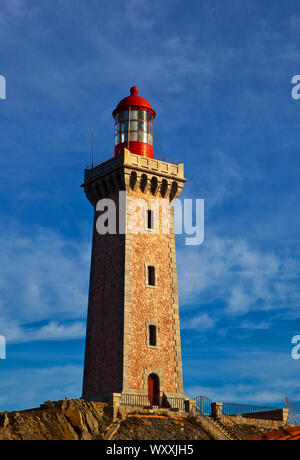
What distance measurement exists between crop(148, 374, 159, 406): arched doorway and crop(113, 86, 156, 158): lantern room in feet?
48.9

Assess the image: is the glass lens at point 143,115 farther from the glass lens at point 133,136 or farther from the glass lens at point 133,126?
the glass lens at point 133,136

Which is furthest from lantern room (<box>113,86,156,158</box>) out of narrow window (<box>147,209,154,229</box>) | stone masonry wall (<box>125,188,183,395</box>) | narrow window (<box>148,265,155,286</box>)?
narrow window (<box>148,265,155,286</box>)

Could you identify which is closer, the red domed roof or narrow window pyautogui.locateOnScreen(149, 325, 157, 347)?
narrow window pyautogui.locateOnScreen(149, 325, 157, 347)

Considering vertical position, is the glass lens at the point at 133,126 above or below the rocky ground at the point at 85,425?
above

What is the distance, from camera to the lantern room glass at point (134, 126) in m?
47.7

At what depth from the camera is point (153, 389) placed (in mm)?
42500

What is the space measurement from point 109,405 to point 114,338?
5.66 meters

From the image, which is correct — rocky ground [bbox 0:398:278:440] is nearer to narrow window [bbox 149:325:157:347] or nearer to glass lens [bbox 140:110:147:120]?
narrow window [bbox 149:325:157:347]

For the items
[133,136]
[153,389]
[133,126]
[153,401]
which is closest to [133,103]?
[133,126]

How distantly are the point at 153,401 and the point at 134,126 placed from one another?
18.4m

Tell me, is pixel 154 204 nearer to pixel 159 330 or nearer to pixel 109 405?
pixel 159 330

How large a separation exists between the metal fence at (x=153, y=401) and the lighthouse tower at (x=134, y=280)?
A: 0.06 meters

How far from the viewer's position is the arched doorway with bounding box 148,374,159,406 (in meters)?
41.9

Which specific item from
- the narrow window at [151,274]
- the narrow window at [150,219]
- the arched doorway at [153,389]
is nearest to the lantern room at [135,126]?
the narrow window at [150,219]
